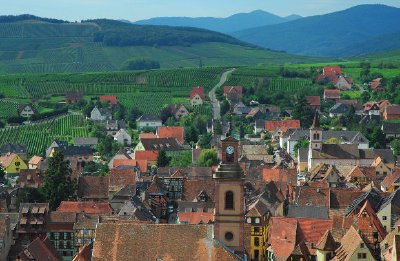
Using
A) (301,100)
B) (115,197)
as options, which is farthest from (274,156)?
(115,197)

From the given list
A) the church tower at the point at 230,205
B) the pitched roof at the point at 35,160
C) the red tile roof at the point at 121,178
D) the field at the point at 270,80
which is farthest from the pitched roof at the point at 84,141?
the church tower at the point at 230,205

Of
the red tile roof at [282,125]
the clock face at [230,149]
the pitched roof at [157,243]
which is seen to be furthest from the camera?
the red tile roof at [282,125]

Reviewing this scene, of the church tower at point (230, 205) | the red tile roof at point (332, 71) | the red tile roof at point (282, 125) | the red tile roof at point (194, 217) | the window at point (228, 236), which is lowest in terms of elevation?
the red tile roof at point (282, 125)

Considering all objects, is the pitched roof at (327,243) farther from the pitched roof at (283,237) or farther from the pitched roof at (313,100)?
the pitched roof at (313,100)

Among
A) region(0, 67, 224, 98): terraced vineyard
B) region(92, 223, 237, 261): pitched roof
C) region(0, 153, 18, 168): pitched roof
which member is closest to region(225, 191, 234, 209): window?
region(92, 223, 237, 261): pitched roof

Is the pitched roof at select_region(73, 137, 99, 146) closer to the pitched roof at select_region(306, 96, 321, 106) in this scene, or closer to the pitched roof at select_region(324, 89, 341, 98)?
the pitched roof at select_region(306, 96, 321, 106)

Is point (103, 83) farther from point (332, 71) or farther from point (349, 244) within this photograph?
point (349, 244)

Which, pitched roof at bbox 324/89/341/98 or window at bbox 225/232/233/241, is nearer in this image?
window at bbox 225/232/233/241
